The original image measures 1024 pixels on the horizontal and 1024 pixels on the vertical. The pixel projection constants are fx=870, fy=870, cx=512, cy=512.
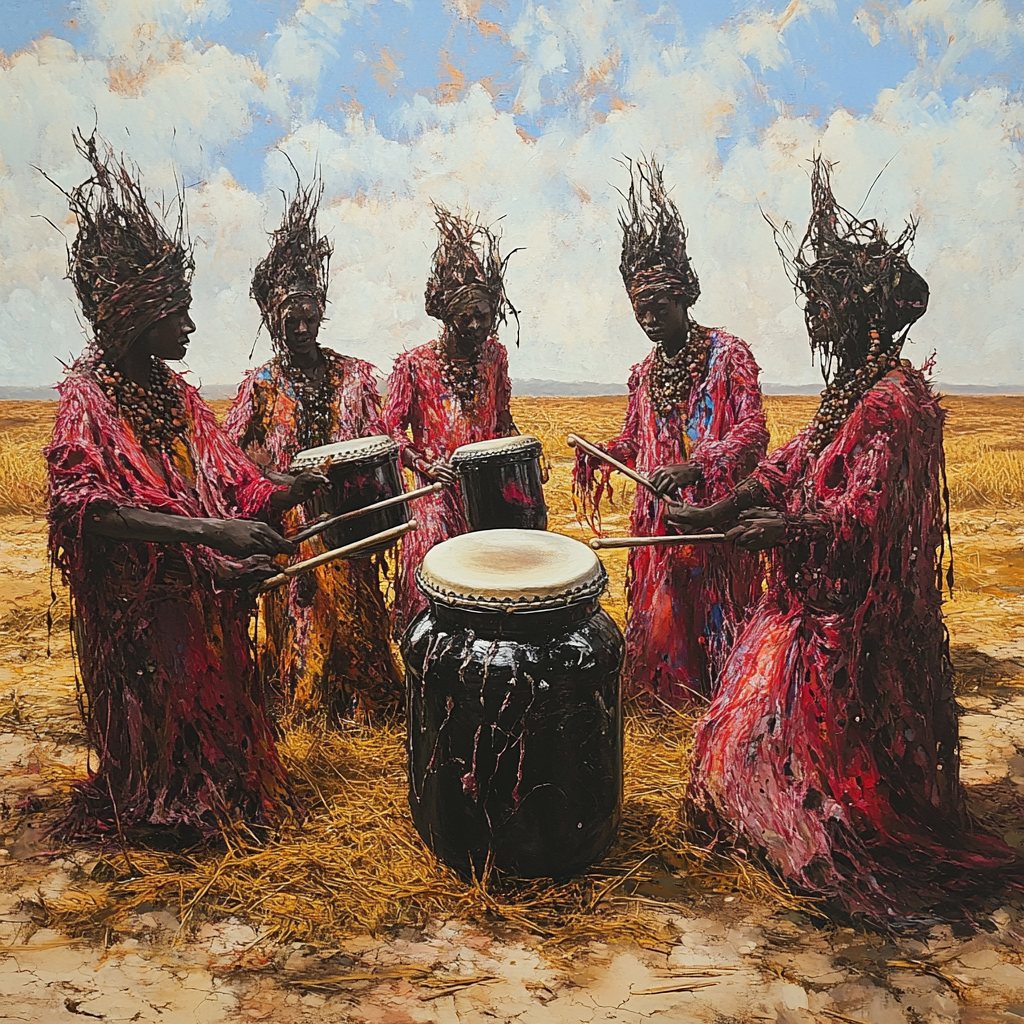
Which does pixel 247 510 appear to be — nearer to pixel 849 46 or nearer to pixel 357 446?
pixel 357 446

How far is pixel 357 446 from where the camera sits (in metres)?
3.69

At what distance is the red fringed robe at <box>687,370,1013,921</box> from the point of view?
2826mm

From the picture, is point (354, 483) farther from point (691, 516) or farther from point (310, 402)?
point (691, 516)

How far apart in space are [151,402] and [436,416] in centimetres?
167

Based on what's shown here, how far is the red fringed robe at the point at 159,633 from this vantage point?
9.60 ft

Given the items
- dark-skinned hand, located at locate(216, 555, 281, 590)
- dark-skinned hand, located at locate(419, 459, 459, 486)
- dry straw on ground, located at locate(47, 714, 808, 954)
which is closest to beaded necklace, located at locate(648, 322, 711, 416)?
dark-skinned hand, located at locate(419, 459, 459, 486)

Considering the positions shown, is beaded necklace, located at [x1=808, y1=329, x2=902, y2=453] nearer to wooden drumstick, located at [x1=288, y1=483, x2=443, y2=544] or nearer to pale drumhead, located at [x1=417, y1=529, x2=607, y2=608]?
pale drumhead, located at [x1=417, y1=529, x2=607, y2=608]

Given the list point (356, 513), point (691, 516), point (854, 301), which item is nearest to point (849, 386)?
point (854, 301)

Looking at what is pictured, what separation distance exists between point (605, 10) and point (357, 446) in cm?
366

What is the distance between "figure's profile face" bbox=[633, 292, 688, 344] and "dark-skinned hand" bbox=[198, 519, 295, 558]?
6.68 ft

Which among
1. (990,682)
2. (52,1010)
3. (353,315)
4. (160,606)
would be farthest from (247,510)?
(990,682)

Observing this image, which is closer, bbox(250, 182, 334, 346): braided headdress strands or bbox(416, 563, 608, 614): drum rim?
bbox(416, 563, 608, 614): drum rim

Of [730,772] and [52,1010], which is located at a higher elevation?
[730,772]

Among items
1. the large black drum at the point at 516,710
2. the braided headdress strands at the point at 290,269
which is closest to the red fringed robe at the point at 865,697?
the large black drum at the point at 516,710
